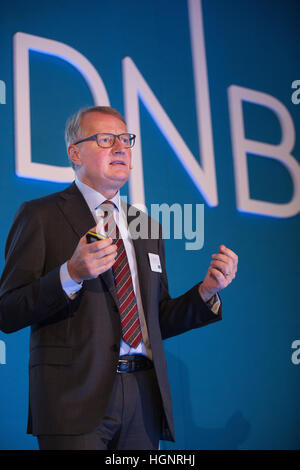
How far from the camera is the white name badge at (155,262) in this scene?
2059mm

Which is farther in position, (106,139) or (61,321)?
(106,139)

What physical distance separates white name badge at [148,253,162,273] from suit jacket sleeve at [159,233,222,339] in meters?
0.14

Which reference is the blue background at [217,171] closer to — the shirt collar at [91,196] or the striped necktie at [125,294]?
the shirt collar at [91,196]

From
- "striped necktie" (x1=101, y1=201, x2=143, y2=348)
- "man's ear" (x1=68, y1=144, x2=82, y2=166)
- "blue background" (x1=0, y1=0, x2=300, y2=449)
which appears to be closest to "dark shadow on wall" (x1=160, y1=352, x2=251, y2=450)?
"blue background" (x1=0, y1=0, x2=300, y2=449)

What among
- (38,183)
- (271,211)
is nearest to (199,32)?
(271,211)

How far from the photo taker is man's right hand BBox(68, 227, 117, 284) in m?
1.53

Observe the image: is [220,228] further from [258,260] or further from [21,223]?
[21,223]

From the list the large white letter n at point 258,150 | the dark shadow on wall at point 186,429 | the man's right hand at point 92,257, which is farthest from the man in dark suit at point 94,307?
the large white letter n at point 258,150

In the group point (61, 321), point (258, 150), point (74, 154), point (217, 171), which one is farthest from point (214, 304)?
point (258, 150)

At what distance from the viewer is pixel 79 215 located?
193 cm

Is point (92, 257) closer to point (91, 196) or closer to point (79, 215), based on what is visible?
point (79, 215)

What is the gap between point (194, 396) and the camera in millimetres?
3312

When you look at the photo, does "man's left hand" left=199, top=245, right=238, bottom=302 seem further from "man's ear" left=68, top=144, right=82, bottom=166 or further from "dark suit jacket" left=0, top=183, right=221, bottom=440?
"man's ear" left=68, top=144, right=82, bottom=166

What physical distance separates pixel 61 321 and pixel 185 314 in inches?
21.4
